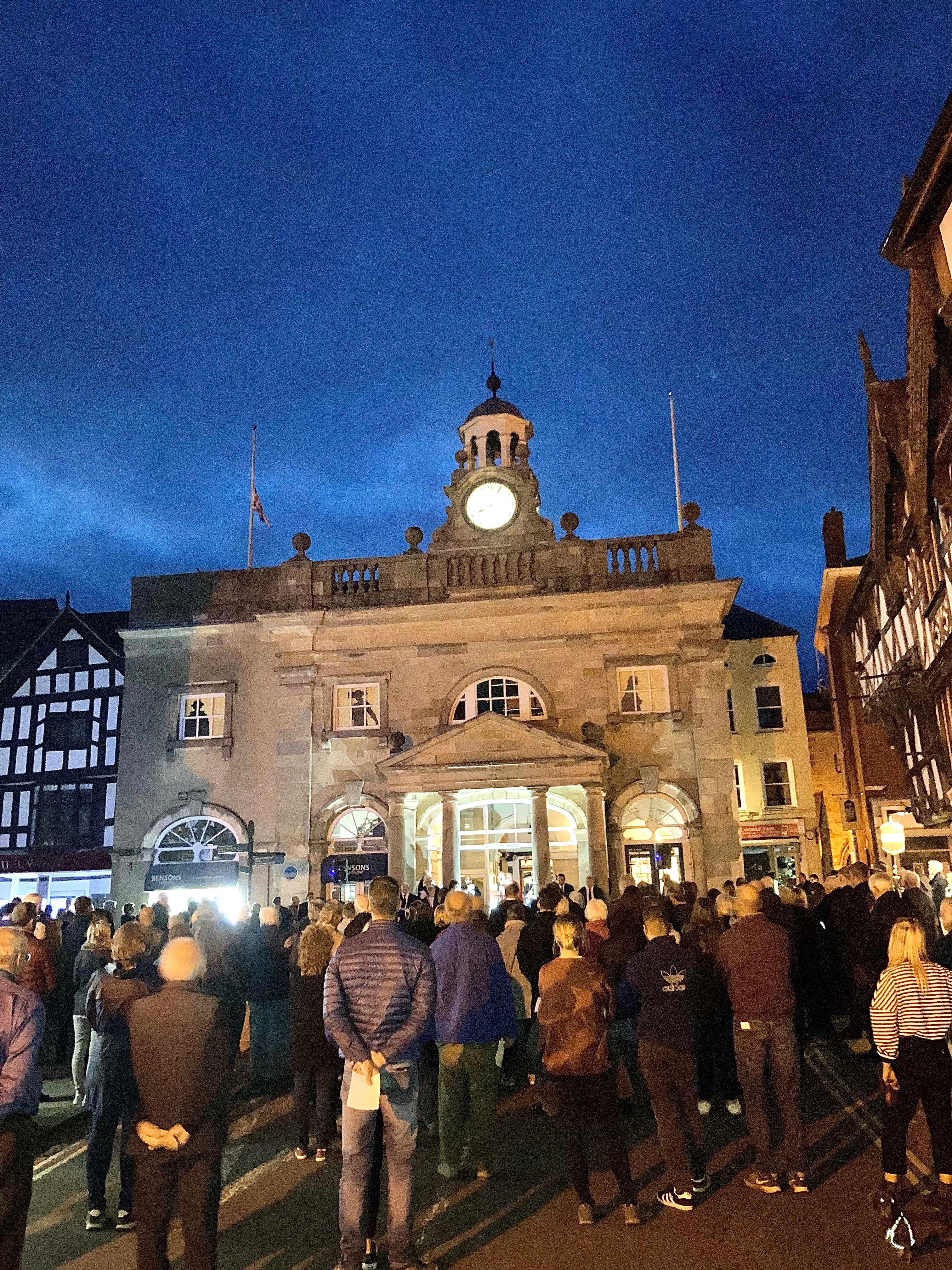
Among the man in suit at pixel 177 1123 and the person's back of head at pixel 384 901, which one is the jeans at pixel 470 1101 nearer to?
the person's back of head at pixel 384 901

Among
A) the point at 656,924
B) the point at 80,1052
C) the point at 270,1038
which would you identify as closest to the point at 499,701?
the point at 270,1038

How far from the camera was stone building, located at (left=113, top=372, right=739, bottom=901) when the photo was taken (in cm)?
2322

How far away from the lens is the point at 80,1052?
32.2ft

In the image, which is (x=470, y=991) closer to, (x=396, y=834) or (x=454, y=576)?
(x=396, y=834)

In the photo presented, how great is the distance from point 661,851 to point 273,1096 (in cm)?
1459

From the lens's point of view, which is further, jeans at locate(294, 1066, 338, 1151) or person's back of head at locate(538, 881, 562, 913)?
person's back of head at locate(538, 881, 562, 913)

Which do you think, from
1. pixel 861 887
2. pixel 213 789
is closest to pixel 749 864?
pixel 213 789

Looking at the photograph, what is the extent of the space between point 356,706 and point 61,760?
1133 centimetres

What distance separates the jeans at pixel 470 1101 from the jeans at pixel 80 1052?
13.3 ft

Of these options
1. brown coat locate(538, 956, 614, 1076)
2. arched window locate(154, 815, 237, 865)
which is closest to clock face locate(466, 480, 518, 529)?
arched window locate(154, 815, 237, 865)

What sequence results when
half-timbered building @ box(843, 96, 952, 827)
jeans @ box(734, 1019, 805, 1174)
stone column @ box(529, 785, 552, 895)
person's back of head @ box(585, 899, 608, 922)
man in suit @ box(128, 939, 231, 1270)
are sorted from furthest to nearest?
1. stone column @ box(529, 785, 552, 895)
2. half-timbered building @ box(843, 96, 952, 827)
3. person's back of head @ box(585, 899, 608, 922)
4. jeans @ box(734, 1019, 805, 1174)
5. man in suit @ box(128, 939, 231, 1270)

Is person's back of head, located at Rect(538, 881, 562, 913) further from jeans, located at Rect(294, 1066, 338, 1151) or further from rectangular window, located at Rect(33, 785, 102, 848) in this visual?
rectangular window, located at Rect(33, 785, 102, 848)

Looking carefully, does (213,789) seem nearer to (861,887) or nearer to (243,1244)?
(861,887)

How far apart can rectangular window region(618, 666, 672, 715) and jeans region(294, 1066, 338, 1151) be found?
55.8ft
